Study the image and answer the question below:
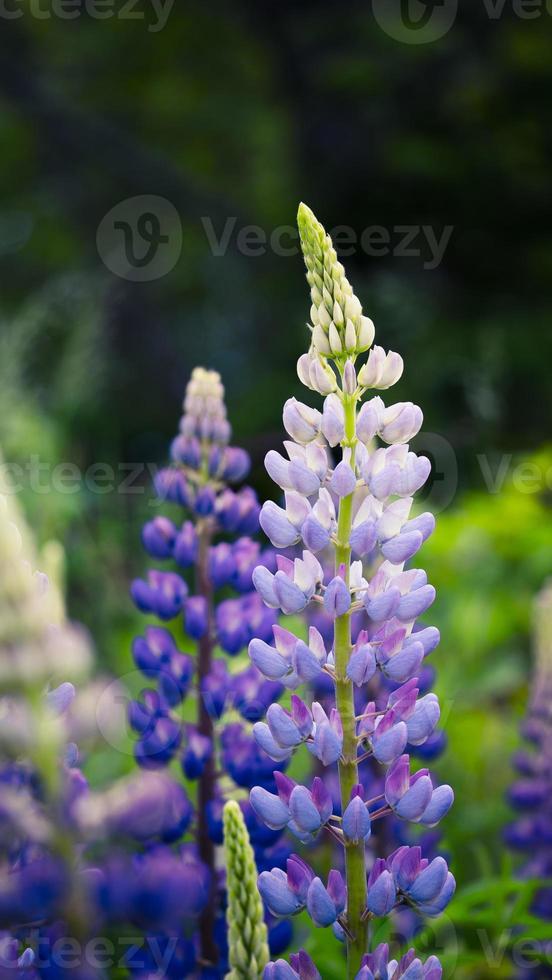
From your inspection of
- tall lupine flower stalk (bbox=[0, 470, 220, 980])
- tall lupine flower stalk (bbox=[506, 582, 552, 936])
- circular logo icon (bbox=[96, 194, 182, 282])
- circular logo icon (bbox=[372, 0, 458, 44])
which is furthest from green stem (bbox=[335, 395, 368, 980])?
circular logo icon (bbox=[96, 194, 182, 282])

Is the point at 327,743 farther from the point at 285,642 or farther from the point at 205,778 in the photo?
the point at 205,778

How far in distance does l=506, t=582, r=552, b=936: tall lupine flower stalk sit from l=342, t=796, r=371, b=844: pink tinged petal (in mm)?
1021

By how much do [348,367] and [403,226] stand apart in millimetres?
5388

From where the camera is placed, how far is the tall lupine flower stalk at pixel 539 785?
74.7 inches

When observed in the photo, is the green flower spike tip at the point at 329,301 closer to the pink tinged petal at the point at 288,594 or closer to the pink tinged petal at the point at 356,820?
the pink tinged petal at the point at 288,594

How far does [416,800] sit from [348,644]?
162 mm

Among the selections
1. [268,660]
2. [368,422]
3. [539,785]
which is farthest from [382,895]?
[539,785]

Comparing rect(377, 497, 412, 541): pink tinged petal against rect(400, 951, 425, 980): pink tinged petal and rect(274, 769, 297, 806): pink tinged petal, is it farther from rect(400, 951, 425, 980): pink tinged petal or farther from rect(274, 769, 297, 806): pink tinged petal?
A: rect(400, 951, 425, 980): pink tinged petal

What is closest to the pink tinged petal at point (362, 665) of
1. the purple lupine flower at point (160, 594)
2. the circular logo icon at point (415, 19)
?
the purple lupine flower at point (160, 594)

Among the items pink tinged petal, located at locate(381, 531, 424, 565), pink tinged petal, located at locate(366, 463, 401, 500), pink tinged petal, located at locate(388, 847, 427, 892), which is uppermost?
pink tinged petal, located at locate(366, 463, 401, 500)

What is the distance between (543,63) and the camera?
5.52 meters

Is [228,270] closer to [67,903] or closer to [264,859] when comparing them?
[264,859]

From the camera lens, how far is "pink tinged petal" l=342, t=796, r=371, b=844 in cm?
98

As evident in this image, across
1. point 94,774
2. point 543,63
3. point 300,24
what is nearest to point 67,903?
point 94,774
